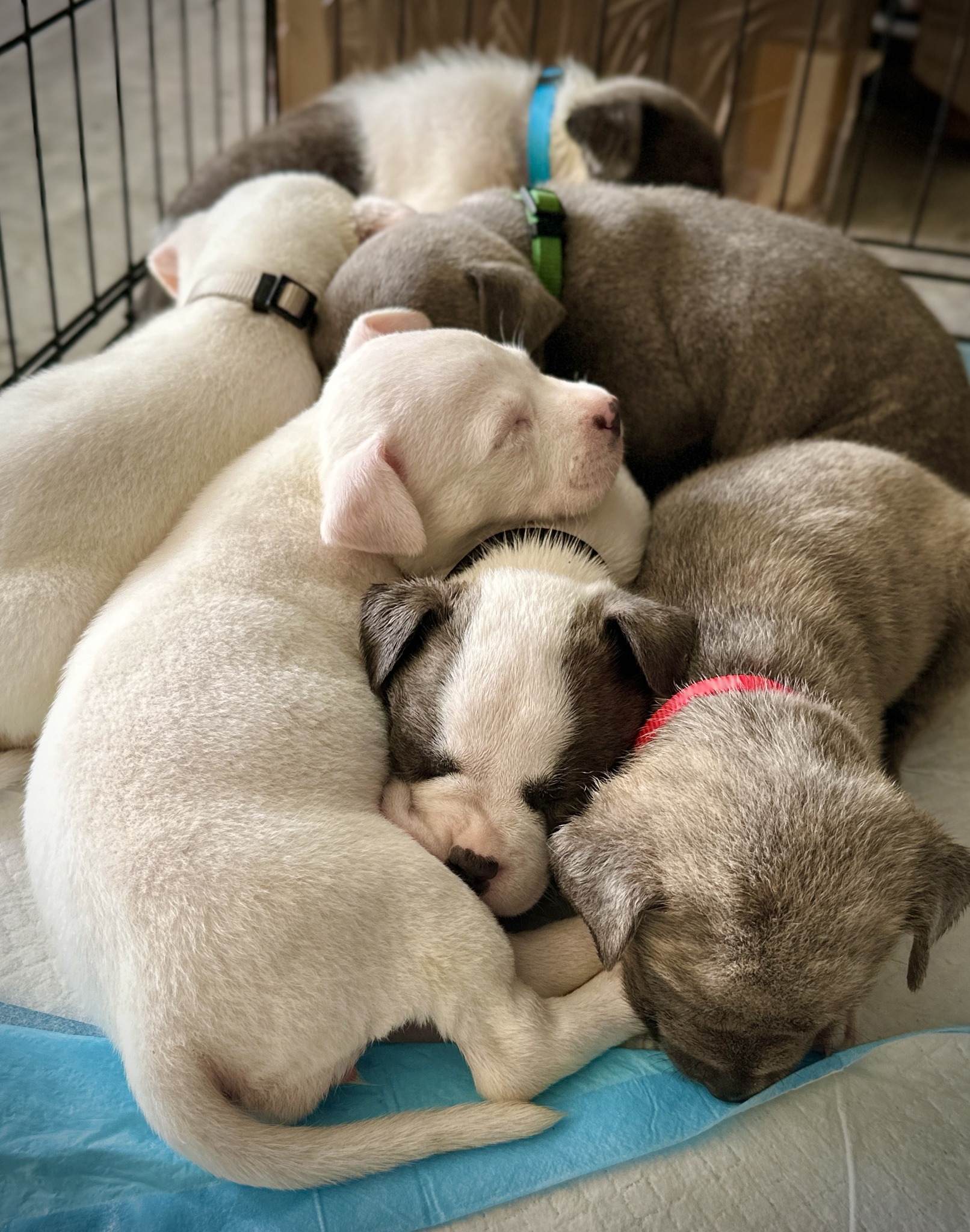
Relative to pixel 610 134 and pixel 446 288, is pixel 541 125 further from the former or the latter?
pixel 446 288

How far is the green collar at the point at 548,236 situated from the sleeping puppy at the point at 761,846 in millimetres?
1205

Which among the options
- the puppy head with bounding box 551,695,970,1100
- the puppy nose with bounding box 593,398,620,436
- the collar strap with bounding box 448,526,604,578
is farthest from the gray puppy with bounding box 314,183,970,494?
the puppy head with bounding box 551,695,970,1100

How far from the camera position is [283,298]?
3018 millimetres

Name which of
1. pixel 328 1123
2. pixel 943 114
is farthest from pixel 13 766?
pixel 943 114

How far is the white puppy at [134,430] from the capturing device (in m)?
2.35

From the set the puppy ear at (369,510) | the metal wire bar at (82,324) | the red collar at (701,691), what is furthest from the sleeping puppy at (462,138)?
the red collar at (701,691)

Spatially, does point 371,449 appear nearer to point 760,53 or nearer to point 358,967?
point 358,967

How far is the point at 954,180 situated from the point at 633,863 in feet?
18.4

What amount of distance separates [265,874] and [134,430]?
1.24 meters

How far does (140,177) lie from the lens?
5562 mm

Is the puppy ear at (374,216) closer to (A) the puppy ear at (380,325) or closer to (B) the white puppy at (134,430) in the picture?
(B) the white puppy at (134,430)

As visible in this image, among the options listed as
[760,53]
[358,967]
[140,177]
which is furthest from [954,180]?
[358,967]

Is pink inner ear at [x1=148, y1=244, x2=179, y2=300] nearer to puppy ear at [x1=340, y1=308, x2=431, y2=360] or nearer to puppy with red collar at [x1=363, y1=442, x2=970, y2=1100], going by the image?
puppy ear at [x1=340, y1=308, x2=431, y2=360]

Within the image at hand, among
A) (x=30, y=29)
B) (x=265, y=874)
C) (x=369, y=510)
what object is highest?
(x=30, y=29)
